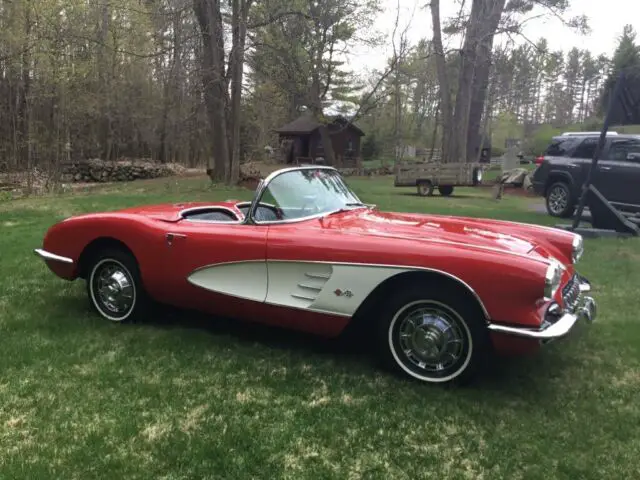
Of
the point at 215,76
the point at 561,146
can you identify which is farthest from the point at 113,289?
the point at 215,76

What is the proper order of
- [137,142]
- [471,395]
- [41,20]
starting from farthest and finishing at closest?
1. [137,142]
2. [41,20]
3. [471,395]

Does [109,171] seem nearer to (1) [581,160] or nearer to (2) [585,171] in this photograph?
(1) [581,160]

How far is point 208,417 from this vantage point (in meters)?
2.93

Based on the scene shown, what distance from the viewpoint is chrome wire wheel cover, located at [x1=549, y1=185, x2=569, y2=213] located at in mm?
11456

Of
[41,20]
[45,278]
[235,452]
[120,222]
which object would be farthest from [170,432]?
[41,20]

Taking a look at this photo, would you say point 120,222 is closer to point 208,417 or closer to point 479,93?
point 208,417

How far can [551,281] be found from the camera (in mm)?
2969

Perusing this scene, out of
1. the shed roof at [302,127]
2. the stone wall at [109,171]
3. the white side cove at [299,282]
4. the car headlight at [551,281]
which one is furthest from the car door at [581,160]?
the shed roof at [302,127]

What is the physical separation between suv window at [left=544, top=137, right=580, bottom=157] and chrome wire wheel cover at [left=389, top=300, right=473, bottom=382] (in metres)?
9.79

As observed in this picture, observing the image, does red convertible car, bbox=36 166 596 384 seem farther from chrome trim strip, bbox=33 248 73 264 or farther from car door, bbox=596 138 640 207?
car door, bbox=596 138 640 207

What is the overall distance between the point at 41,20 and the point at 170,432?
20.6m

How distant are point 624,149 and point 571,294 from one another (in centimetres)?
857

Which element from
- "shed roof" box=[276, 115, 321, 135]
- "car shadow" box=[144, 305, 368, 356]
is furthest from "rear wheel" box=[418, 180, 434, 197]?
"shed roof" box=[276, 115, 321, 135]

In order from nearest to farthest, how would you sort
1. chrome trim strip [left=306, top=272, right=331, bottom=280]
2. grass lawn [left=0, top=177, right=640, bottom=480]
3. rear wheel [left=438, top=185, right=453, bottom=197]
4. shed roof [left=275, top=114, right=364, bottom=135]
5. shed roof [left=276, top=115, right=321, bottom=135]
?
grass lawn [left=0, top=177, right=640, bottom=480], chrome trim strip [left=306, top=272, right=331, bottom=280], rear wheel [left=438, top=185, right=453, bottom=197], shed roof [left=275, top=114, right=364, bottom=135], shed roof [left=276, top=115, right=321, bottom=135]
